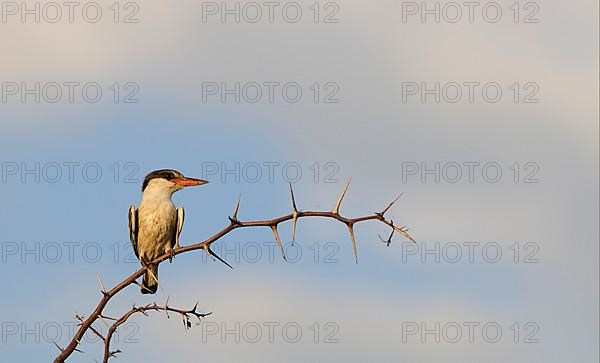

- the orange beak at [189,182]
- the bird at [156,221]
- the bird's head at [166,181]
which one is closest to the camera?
the orange beak at [189,182]

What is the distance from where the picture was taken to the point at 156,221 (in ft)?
43.1

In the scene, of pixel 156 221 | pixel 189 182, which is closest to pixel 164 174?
pixel 156 221

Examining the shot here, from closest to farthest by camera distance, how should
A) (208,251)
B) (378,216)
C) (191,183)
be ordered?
1. (378,216)
2. (208,251)
3. (191,183)

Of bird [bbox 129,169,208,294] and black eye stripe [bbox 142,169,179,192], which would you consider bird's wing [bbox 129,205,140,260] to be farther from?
black eye stripe [bbox 142,169,179,192]

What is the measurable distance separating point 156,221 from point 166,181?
22.2 inches

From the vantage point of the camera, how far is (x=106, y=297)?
20.9 feet

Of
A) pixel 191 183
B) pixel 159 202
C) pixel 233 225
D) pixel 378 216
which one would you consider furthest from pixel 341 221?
pixel 159 202

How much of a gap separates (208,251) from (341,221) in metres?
0.84

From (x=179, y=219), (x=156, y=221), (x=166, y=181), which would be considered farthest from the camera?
(x=179, y=219)

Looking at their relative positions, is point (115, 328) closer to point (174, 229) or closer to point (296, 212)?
point (296, 212)

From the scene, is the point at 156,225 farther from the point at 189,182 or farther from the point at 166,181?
the point at 189,182

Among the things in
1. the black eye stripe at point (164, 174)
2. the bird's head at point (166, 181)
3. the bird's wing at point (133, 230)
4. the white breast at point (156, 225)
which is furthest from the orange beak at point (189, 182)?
the bird's wing at point (133, 230)

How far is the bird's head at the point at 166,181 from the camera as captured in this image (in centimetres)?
1278

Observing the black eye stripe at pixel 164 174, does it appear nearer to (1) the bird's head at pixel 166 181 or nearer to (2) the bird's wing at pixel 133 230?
(1) the bird's head at pixel 166 181
